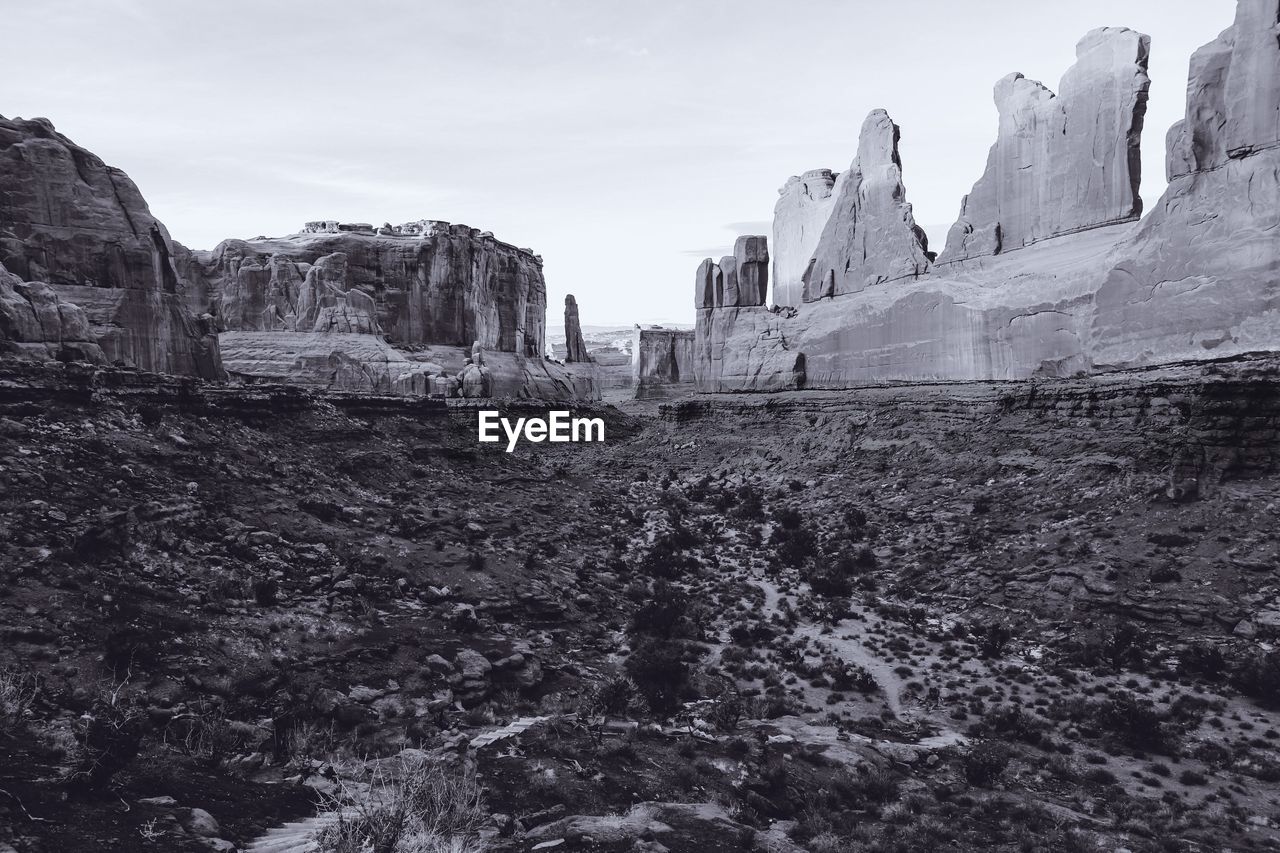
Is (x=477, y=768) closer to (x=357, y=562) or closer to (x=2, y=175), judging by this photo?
(x=357, y=562)

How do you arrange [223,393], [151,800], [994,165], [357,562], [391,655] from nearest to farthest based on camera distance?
[151,800] < [391,655] < [357,562] < [223,393] < [994,165]

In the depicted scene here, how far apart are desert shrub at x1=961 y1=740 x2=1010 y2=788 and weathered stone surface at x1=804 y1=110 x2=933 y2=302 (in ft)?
88.0

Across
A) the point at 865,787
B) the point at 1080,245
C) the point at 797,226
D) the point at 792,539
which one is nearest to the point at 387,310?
the point at 797,226

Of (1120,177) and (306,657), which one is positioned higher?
(1120,177)

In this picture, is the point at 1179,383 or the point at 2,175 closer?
the point at 1179,383

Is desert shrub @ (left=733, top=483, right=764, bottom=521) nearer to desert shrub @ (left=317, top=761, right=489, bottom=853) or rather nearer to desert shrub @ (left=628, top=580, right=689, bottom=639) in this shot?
desert shrub @ (left=628, top=580, right=689, bottom=639)

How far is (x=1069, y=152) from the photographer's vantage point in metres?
27.0

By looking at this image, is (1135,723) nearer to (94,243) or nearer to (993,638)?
(993,638)

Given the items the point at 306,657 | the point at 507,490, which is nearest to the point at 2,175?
the point at 507,490

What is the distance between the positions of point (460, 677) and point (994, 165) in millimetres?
30164

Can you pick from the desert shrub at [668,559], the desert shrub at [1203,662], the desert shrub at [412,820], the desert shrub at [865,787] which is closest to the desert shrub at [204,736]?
the desert shrub at [412,820]

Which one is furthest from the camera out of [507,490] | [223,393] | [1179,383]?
[507,490]

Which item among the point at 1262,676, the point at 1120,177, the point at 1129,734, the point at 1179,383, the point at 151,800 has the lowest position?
the point at 1129,734

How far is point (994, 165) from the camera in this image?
99.6 ft
